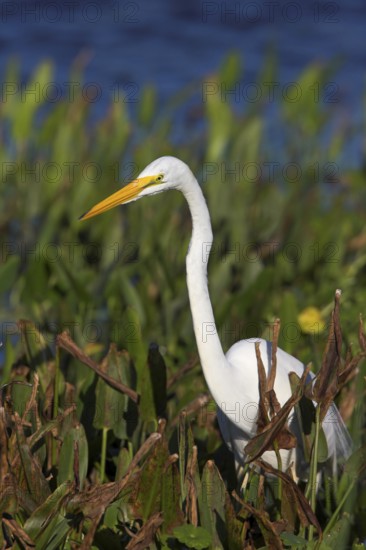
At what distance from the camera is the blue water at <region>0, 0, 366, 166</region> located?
25.1 ft

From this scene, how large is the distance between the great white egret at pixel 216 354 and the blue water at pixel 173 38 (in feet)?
15.7

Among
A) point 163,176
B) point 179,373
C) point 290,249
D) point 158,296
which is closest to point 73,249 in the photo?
point 158,296

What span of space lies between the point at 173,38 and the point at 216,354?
6.72 metres

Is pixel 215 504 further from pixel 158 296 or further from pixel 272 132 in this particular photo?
pixel 272 132

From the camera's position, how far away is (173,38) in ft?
28.3

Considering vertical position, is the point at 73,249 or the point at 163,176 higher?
the point at 163,176

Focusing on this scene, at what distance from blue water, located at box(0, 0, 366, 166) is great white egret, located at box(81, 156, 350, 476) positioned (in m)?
4.77

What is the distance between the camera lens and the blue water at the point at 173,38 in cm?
766

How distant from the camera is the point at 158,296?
3.95m

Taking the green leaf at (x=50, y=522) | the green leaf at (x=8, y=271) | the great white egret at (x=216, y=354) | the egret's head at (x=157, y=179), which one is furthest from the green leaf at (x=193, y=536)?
the green leaf at (x=8, y=271)

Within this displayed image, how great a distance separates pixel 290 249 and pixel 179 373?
6.09ft

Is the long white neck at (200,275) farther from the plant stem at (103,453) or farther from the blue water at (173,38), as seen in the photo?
the blue water at (173,38)

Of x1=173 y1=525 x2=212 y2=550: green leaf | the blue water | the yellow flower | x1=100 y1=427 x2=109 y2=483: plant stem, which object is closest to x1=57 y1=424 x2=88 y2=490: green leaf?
x1=100 y1=427 x2=109 y2=483: plant stem

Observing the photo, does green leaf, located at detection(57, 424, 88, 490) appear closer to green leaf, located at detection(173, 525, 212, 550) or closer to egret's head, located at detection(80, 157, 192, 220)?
green leaf, located at detection(173, 525, 212, 550)
